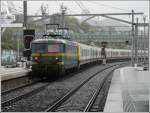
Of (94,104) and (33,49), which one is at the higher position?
(33,49)

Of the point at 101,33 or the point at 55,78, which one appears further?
the point at 101,33

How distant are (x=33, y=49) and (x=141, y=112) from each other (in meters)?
13.5

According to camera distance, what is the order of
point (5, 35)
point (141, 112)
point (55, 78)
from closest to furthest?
point (141, 112)
point (55, 78)
point (5, 35)

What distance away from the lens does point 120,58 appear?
73.4 m

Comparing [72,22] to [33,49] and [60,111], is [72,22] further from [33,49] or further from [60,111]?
[60,111]

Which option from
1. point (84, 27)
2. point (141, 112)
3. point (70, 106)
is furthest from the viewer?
point (84, 27)

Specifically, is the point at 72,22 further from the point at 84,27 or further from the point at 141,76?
the point at 141,76

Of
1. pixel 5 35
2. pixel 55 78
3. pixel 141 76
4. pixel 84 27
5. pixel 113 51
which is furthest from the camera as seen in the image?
pixel 84 27

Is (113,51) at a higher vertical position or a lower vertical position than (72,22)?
lower

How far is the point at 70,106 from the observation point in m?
11.8

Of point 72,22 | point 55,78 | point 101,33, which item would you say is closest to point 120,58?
point 101,33

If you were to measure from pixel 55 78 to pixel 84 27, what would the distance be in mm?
56077

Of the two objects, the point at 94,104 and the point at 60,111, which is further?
the point at 94,104

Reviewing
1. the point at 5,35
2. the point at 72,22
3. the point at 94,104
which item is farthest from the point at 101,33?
the point at 94,104
